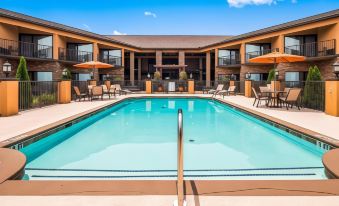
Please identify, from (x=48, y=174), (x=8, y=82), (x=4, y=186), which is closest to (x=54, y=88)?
(x=8, y=82)

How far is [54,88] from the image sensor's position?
1505cm

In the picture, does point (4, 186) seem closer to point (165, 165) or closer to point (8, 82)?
point (165, 165)

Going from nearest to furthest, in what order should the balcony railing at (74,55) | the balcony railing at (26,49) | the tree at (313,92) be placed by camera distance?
the tree at (313,92)
the balcony railing at (26,49)
the balcony railing at (74,55)

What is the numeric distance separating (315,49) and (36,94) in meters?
21.5

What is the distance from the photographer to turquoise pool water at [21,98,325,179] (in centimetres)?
501

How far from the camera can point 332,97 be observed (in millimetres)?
10094

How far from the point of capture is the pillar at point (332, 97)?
980 centimetres

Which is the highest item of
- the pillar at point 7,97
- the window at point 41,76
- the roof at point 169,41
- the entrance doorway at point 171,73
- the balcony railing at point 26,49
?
the roof at point 169,41

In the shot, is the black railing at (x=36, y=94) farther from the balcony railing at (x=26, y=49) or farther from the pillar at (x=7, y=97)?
the balcony railing at (x=26, y=49)

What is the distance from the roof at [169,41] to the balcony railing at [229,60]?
4383 mm

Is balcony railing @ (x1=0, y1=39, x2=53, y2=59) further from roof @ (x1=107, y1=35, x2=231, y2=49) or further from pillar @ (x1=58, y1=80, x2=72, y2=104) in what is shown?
roof @ (x1=107, y1=35, x2=231, y2=49)

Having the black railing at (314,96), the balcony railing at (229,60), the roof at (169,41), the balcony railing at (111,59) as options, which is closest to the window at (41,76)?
the balcony railing at (111,59)
